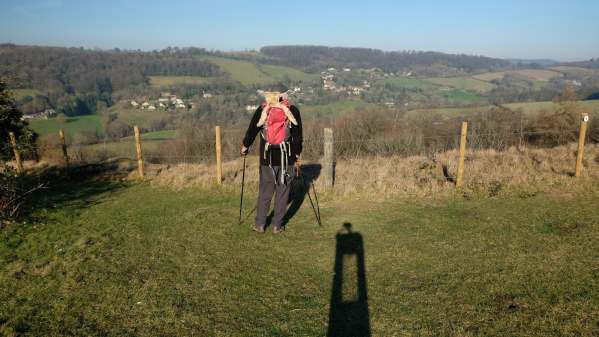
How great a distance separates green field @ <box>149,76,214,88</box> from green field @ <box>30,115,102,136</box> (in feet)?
49.8

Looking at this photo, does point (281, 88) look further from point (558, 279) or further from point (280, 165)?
point (558, 279)

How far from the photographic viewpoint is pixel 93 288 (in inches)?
192

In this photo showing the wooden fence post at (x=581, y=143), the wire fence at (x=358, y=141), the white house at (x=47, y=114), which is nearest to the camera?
the wooden fence post at (x=581, y=143)

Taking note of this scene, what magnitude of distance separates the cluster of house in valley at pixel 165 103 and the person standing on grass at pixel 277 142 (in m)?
36.3

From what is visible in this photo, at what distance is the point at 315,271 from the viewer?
17.6ft

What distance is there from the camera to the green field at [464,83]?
55969mm

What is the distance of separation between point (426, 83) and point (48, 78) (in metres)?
48.0

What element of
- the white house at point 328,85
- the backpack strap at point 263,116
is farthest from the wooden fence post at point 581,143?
the white house at point 328,85

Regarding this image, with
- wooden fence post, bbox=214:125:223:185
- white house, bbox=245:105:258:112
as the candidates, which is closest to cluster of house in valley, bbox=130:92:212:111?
white house, bbox=245:105:258:112

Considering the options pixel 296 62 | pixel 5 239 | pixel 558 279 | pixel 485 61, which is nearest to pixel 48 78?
pixel 296 62

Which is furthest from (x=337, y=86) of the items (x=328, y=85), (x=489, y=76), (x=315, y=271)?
(x=315, y=271)

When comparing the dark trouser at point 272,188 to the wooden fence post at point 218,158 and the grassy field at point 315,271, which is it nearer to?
the grassy field at point 315,271

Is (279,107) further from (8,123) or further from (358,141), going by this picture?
(358,141)

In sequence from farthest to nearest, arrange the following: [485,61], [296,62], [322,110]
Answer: [485,61] → [296,62] → [322,110]
